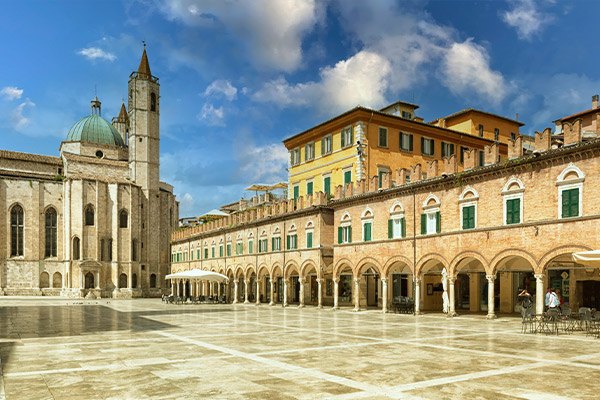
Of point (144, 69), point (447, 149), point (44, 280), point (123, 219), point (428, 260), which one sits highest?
point (144, 69)

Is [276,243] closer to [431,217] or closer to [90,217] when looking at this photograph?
[431,217]

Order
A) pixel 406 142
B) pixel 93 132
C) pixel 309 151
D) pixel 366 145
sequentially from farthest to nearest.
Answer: pixel 93 132, pixel 309 151, pixel 406 142, pixel 366 145

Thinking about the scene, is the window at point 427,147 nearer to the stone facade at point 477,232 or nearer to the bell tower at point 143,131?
the stone facade at point 477,232

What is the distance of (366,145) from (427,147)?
5951mm

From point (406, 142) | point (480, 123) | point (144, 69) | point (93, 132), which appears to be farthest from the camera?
point (93, 132)

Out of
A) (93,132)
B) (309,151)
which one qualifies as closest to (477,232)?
(309,151)

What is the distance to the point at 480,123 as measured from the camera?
140ft

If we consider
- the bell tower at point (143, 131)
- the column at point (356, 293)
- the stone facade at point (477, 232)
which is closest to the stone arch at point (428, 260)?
the stone facade at point (477, 232)

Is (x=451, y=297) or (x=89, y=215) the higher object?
(x=89, y=215)

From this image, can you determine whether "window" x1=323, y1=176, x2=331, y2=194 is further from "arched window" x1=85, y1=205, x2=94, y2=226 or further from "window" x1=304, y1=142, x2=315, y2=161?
"arched window" x1=85, y1=205, x2=94, y2=226

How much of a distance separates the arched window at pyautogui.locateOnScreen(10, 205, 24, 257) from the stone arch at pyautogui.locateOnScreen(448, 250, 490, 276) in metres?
55.5

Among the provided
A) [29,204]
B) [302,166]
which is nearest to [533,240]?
[302,166]

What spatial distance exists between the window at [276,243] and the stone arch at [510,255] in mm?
19833

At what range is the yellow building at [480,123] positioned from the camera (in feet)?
138
